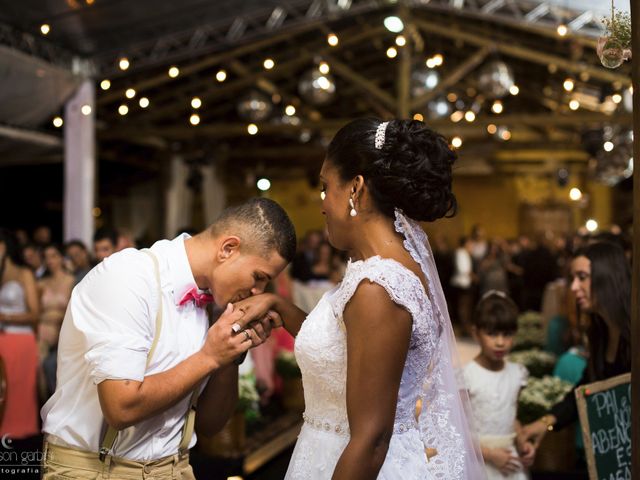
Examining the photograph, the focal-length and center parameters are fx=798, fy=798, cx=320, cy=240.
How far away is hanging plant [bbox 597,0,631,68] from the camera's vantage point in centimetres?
181

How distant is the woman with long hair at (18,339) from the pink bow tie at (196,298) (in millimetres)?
3622

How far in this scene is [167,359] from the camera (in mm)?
1952

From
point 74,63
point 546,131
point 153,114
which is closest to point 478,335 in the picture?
point 74,63

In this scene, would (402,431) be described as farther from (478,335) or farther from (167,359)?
(478,335)

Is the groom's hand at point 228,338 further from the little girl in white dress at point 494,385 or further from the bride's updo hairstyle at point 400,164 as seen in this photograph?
the little girl in white dress at point 494,385

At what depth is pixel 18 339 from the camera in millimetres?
5500

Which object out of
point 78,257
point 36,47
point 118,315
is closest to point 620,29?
point 118,315

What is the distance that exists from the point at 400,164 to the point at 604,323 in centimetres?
167

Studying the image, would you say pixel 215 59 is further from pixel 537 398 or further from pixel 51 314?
pixel 537 398

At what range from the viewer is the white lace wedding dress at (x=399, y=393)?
1826 millimetres

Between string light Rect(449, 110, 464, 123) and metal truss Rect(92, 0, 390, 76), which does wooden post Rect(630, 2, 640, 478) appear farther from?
string light Rect(449, 110, 464, 123)

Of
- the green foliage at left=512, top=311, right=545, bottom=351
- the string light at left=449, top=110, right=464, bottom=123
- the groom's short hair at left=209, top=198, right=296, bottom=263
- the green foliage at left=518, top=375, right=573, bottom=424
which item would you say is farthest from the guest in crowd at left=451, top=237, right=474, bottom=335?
the groom's short hair at left=209, top=198, right=296, bottom=263

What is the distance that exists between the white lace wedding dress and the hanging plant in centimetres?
64

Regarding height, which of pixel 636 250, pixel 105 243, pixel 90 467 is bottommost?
pixel 90 467
